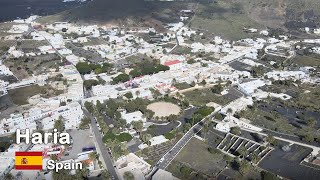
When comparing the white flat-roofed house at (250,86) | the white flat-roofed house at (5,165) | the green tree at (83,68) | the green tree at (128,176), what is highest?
the green tree at (128,176)

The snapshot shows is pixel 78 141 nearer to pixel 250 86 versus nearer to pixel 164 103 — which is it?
pixel 164 103

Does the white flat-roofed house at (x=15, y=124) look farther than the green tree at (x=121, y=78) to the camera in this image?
No

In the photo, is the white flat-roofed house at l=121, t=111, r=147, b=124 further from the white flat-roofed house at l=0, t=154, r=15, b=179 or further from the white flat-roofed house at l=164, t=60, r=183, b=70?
the white flat-roofed house at l=164, t=60, r=183, b=70

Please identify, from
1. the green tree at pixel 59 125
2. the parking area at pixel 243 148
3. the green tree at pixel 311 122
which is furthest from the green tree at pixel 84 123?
the green tree at pixel 311 122

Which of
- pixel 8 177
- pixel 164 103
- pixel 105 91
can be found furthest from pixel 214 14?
pixel 8 177

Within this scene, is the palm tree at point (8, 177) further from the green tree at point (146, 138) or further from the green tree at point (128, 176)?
the green tree at point (146, 138)

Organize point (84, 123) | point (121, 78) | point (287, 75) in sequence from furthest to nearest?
1. point (287, 75)
2. point (121, 78)
3. point (84, 123)

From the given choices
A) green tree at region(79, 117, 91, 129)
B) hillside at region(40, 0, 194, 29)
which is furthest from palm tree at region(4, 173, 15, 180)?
hillside at region(40, 0, 194, 29)
